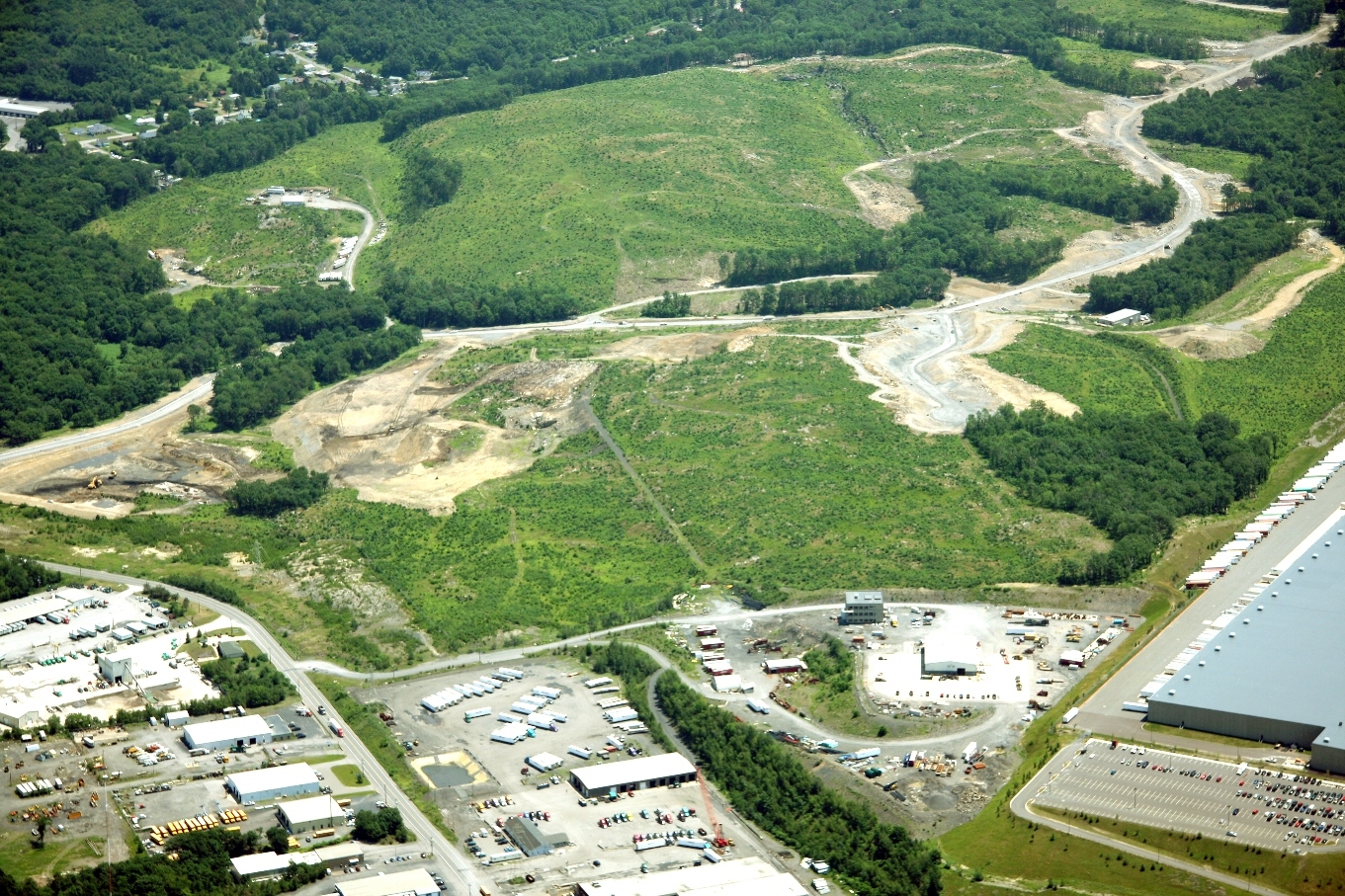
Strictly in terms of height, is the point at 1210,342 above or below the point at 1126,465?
below

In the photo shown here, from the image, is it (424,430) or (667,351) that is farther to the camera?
(667,351)

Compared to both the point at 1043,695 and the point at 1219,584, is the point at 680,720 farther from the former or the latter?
the point at 1219,584

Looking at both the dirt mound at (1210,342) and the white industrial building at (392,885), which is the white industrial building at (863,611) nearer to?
the white industrial building at (392,885)

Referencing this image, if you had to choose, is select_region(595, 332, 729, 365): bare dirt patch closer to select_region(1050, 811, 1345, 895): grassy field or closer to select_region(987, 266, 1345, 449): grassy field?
select_region(987, 266, 1345, 449): grassy field

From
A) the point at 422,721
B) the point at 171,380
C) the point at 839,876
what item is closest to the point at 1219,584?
the point at 839,876

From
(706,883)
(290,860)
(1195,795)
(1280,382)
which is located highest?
(290,860)

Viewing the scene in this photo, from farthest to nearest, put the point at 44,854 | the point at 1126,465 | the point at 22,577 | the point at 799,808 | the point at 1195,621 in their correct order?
the point at 1126,465, the point at 22,577, the point at 1195,621, the point at 799,808, the point at 44,854

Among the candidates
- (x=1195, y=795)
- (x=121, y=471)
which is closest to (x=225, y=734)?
(x=1195, y=795)

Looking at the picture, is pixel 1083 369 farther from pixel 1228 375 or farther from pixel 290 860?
pixel 290 860
